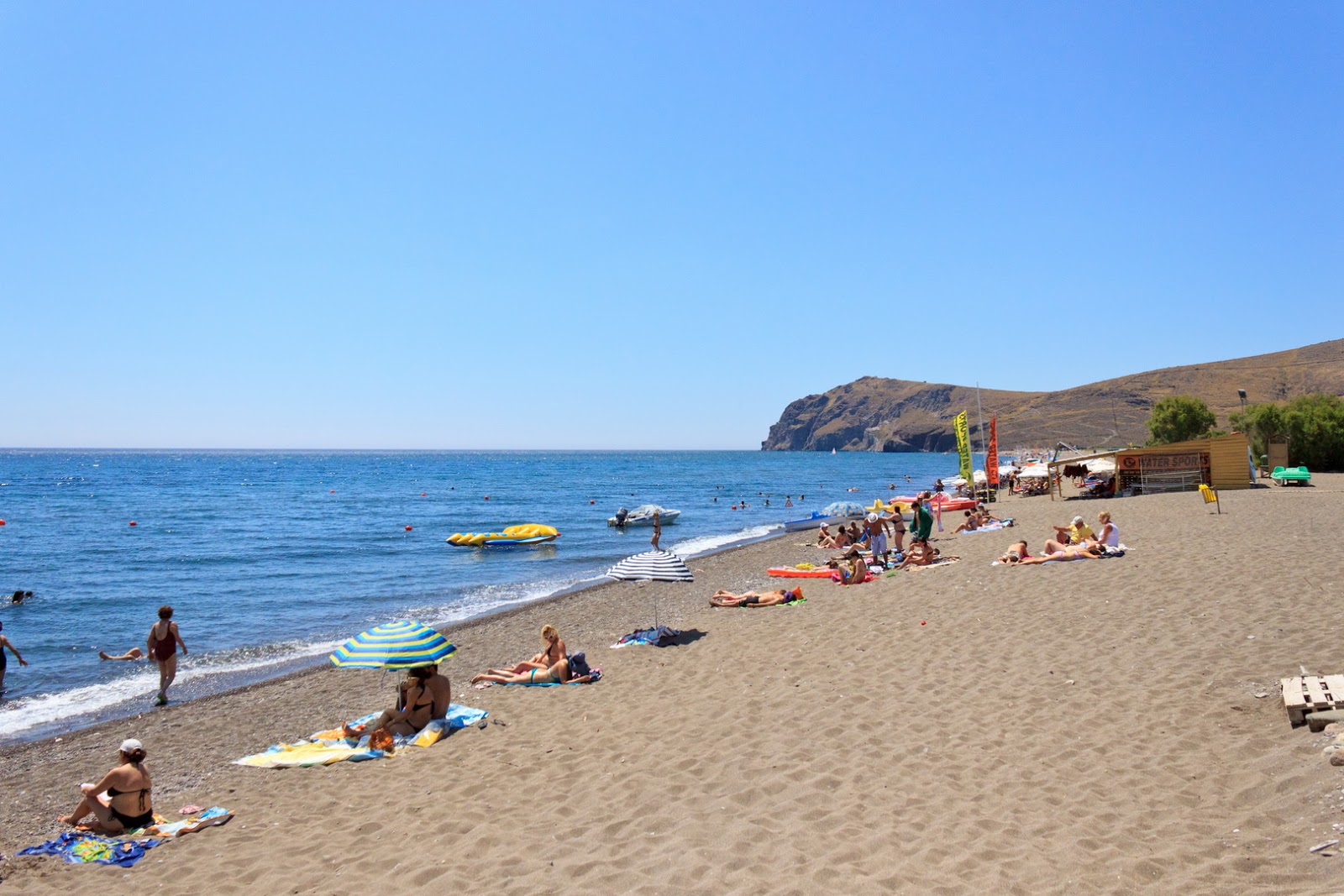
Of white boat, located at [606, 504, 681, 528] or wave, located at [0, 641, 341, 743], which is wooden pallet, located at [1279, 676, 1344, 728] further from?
white boat, located at [606, 504, 681, 528]

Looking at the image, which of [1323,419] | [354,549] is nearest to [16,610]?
[354,549]

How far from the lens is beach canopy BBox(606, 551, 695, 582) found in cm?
1132

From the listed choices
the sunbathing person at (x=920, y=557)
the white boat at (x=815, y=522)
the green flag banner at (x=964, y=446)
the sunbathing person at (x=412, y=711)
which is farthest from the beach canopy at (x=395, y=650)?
the white boat at (x=815, y=522)

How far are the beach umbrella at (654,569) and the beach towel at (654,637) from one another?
2.70ft

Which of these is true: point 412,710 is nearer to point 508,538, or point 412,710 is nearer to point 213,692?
point 213,692

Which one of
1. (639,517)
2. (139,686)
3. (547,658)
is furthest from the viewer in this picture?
(639,517)

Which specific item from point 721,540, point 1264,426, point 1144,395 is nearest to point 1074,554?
point 721,540

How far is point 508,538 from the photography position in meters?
31.3

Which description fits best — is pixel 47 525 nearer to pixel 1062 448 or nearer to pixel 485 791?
pixel 485 791

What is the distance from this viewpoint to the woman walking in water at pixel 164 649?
38.2ft

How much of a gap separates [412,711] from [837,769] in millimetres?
4476

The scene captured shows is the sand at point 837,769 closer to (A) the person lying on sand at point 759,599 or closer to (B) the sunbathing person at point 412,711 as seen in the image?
(B) the sunbathing person at point 412,711

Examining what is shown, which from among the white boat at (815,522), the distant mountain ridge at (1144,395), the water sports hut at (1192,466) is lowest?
the white boat at (815,522)

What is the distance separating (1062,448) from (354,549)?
66158 mm
